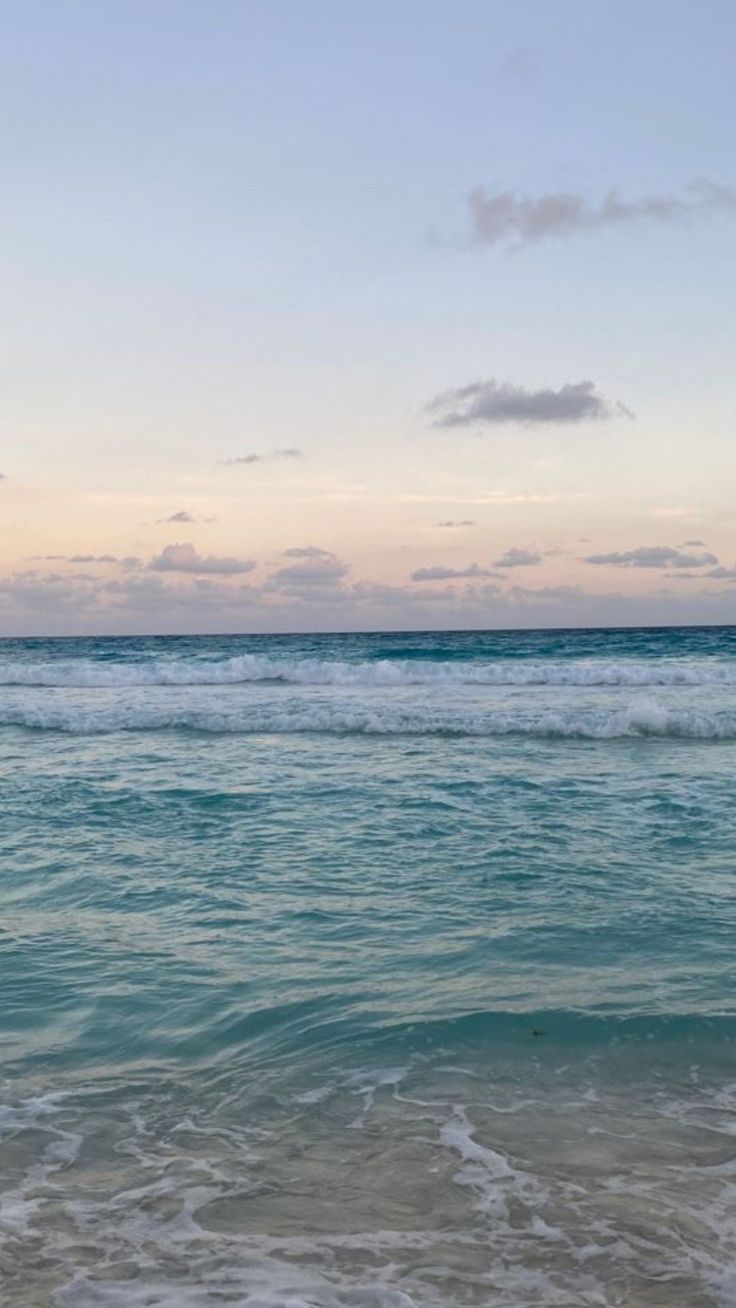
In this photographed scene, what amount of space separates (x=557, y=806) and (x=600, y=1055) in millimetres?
7184

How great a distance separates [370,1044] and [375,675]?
29063 mm

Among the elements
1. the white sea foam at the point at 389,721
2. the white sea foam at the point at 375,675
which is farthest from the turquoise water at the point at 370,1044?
the white sea foam at the point at 375,675

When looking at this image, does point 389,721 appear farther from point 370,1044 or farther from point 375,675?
point 370,1044

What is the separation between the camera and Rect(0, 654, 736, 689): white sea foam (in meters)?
33.5

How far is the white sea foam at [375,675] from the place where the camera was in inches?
1320

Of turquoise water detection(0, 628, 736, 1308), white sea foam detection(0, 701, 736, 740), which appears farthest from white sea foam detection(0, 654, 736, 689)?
turquoise water detection(0, 628, 736, 1308)

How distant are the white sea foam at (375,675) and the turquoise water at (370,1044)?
62.7 ft

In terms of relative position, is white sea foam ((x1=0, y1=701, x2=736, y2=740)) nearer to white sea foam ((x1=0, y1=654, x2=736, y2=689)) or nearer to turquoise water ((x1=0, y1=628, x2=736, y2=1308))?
turquoise water ((x1=0, y1=628, x2=736, y2=1308))

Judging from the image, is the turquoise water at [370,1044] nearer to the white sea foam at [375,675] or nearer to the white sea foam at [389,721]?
the white sea foam at [389,721]

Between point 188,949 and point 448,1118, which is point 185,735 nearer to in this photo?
point 188,949

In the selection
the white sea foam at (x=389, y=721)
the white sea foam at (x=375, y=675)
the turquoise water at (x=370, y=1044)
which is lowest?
the turquoise water at (x=370, y=1044)

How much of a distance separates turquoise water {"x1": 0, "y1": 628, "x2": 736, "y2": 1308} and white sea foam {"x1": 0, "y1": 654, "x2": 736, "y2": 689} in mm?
19102

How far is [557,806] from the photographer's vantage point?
42.0 feet

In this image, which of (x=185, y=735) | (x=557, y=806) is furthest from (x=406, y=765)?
(x=185, y=735)
